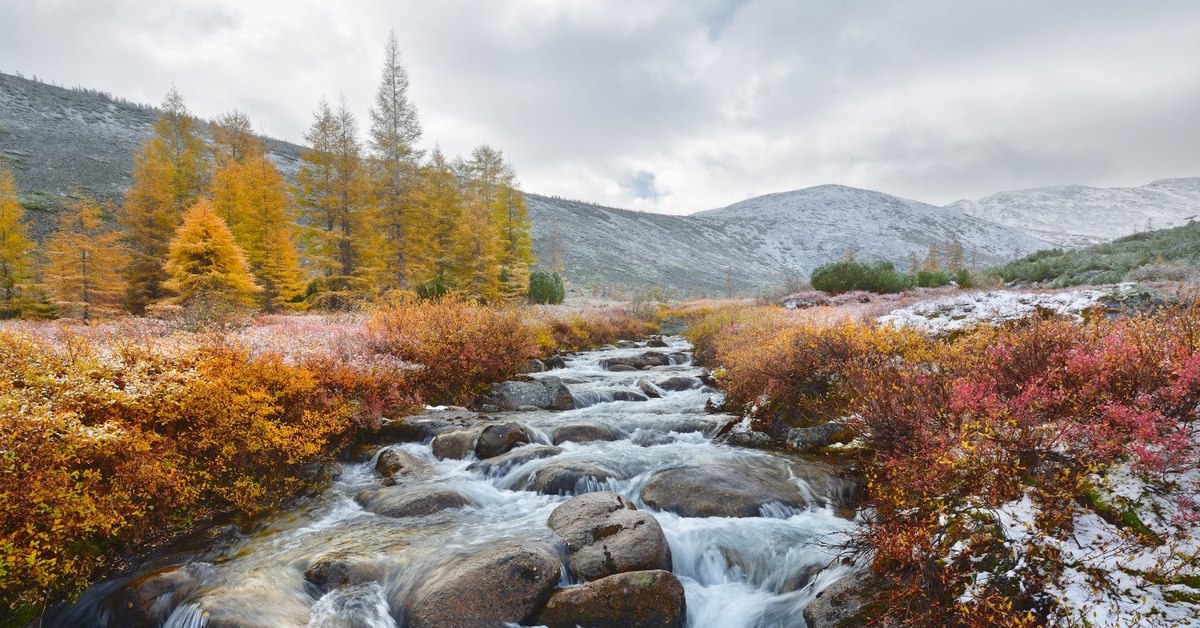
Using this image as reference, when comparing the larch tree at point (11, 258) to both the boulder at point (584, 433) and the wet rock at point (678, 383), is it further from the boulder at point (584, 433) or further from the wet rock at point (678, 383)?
the wet rock at point (678, 383)

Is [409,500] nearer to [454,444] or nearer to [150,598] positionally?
[454,444]

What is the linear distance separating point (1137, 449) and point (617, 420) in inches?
308

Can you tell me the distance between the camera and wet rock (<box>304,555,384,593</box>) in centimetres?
479

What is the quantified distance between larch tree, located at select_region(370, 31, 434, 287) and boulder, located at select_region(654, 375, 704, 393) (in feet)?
55.8

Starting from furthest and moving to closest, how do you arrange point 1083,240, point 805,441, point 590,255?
point 1083,240
point 590,255
point 805,441

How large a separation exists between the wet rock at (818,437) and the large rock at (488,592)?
4622 millimetres

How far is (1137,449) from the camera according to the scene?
3447mm

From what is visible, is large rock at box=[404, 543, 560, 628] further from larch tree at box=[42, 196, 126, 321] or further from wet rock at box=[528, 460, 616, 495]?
larch tree at box=[42, 196, 126, 321]

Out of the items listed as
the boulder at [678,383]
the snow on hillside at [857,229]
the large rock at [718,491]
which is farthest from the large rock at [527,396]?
the snow on hillside at [857,229]

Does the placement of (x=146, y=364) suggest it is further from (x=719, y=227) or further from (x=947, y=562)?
(x=719, y=227)

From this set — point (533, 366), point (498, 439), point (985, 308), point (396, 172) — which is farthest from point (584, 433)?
point (396, 172)

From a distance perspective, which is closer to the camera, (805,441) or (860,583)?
(860,583)

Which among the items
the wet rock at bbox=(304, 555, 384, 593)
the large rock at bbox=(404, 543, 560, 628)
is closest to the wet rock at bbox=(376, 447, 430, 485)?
the wet rock at bbox=(304, 555, 384, 593)

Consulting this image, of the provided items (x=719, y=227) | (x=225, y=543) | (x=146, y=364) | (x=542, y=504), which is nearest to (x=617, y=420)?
(x=542, y=504)
